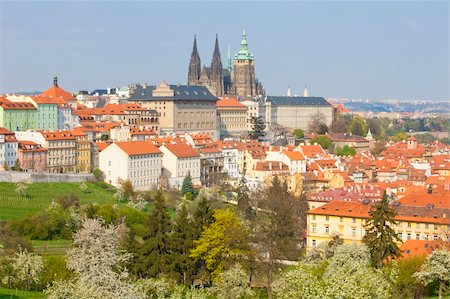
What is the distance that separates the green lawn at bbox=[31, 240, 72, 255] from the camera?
4728 cm

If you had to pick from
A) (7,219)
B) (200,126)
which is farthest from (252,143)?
(7,219)

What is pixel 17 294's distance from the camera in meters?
35.3

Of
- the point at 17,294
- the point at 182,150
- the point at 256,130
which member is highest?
the point at 256,130

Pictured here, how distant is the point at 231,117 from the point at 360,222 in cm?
7204

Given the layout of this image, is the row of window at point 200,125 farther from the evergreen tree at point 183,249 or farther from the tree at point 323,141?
the evergreen tree at point 183,249

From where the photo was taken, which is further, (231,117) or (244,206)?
(231,117)

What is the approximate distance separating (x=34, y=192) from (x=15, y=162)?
6.53m

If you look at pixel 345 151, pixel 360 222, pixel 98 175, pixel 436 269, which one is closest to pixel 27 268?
pixel 436 269

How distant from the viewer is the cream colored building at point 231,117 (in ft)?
382

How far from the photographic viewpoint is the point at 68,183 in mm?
67812

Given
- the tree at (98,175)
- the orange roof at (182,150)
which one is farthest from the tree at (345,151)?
the tree at (98,175)

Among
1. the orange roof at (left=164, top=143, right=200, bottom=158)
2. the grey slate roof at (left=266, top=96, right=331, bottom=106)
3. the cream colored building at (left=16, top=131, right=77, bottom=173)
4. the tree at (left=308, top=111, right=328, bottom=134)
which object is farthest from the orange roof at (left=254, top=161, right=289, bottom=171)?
the grey slate roof at (left=266, top=96, right=331, bottom=106)

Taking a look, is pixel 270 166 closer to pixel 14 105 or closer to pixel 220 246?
pixel 14 105

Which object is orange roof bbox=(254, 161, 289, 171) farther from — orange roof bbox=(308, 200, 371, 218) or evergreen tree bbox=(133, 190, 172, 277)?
evergreen tree bbox=(133, 190, 172, 277)
